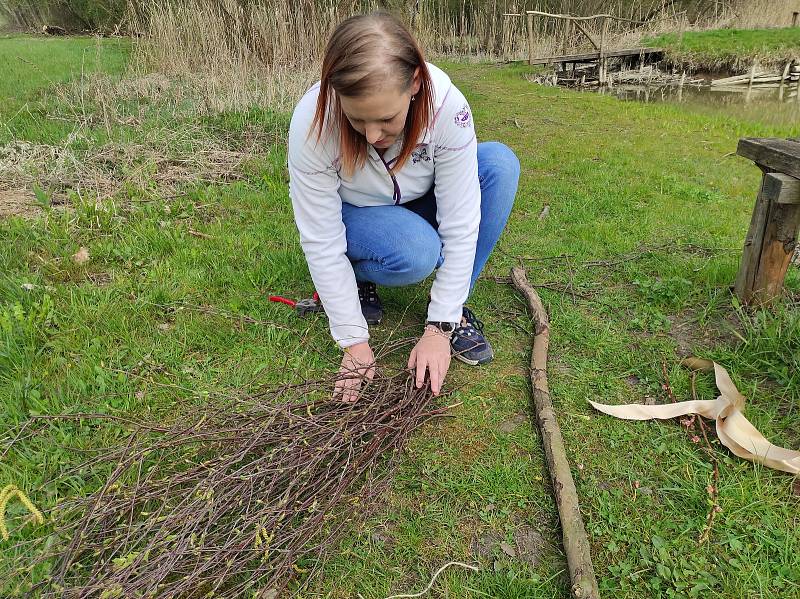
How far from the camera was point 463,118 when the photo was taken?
6.23 ft

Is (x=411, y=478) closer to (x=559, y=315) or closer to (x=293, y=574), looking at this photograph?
(x=293, y=574)

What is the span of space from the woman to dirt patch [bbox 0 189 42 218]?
2.56 metres

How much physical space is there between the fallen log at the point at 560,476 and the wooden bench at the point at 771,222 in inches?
37.2

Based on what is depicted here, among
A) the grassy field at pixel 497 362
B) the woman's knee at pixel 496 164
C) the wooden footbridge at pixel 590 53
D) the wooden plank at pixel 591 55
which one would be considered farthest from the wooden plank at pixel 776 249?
the wooden plank at pixel 591 55

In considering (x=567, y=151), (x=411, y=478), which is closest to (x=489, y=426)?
(x=411, y=478)

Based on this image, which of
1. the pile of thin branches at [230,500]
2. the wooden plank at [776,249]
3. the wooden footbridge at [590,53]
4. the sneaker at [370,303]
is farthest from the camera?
Result: the wooden footbridge at [590,53]

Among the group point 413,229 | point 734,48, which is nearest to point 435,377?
point 413,229

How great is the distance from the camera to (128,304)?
103 inches

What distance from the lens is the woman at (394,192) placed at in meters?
1.56

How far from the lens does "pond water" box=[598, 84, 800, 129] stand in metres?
9.34

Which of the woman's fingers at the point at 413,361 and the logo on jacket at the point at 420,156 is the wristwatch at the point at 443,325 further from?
the logo on jacket at the point at 420,156

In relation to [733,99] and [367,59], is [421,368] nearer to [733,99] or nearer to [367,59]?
[367,59]

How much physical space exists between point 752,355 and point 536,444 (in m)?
1.06

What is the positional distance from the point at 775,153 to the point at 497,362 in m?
1.44
